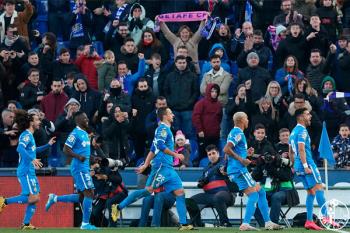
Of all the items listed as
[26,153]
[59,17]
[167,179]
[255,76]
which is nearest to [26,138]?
[26,153]

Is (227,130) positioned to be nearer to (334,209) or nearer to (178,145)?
(178,145)

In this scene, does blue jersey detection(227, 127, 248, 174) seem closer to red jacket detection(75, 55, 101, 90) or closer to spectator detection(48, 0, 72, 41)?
red jacket detection(75, 55, 101, 90)

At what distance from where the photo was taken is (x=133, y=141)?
80.5 ft

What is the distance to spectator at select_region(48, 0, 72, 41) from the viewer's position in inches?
A: 1088

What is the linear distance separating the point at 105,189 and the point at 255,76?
3.89 m

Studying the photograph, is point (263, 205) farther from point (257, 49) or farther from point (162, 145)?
point (257, 49)

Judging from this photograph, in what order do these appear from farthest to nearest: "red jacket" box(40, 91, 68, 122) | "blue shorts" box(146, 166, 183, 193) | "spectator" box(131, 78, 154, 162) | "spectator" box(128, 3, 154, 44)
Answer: "spectator" box(128, 3, 154, 44) → "red jacket" box(40, 91, 68, 122) → "spectator" box(131, 78, 154, 162) → "blue shorts" box(146, 166, 183, 193)

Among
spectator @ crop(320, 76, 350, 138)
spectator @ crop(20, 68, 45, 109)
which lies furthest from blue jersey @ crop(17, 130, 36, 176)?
spectator @ crop(320, 76, 350, 138)

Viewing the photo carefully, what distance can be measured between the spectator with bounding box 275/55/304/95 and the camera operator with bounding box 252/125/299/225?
215 centimetres

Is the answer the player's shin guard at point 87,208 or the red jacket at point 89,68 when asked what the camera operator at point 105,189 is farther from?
the red jacket at point 89,68

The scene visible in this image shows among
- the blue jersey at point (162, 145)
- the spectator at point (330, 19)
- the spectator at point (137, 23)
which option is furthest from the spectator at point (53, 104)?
the spectator at point (330, 19)

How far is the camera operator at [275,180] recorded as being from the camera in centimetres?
2200

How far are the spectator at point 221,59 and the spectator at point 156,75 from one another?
850mm

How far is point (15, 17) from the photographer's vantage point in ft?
87.2
